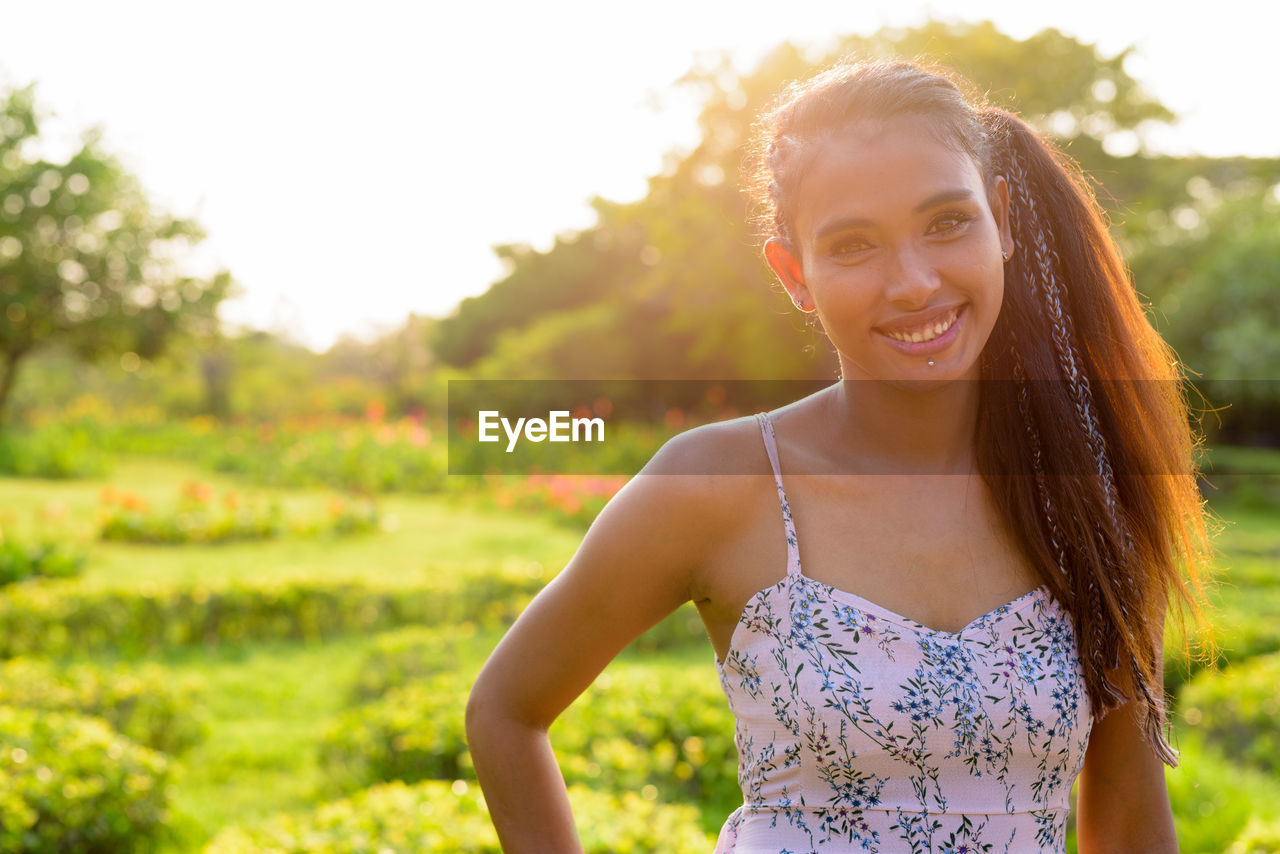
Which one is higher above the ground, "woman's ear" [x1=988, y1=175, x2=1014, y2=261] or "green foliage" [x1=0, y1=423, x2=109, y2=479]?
"woman's ear" [x1=988, y1=175, x2=1014, y2=261]

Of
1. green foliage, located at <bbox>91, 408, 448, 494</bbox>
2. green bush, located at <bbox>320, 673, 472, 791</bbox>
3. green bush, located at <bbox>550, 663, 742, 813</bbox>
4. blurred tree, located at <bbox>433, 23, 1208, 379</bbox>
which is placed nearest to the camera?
green bush, located at <bbox>550, 663, 742, 813</bbox>

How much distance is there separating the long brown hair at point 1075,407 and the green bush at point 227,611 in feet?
18.9

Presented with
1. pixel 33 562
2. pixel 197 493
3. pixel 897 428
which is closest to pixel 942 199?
pixel 897 428

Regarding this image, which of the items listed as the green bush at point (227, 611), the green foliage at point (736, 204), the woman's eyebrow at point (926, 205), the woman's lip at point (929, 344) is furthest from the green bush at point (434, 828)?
the green foliage at point (736, 204)

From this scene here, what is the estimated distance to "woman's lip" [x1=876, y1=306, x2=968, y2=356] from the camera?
1.43 meters

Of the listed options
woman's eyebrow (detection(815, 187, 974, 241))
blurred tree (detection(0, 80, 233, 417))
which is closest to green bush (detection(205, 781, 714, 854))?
woman's eyebrow (detection(815, 187, 974, 241))

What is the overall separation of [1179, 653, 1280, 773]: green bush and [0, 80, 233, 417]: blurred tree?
17088mm

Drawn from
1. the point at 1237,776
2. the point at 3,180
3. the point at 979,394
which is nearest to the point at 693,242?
the point at 3,180

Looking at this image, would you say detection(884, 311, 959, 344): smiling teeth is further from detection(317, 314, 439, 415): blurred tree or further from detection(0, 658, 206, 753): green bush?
detection(317, 314, 439, 415): blurred tree

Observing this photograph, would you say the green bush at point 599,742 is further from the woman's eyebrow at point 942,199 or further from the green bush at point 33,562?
the green bush at point 33,562

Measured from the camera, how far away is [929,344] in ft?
4.71

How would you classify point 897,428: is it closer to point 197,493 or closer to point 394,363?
point 197,493

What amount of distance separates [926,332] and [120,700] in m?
4.78

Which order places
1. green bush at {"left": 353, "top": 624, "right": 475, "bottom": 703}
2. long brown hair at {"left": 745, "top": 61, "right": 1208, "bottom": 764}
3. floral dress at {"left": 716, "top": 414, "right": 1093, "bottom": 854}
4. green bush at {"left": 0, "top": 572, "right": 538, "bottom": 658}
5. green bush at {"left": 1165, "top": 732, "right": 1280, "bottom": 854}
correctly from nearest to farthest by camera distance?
floral dress at {"left": 716, "top": 414, "right": 1093, "bottom": 854} < long brown hair at {"left": 745, "top": 61, "right": 1208, "bottom": 764} < green bush at {"left": 1165, "top": 732, "right": 1280, "bottom": 854} < green bush at {"left": 353, "top": 624, "right": 475, "bottom": 703} < green bush at {"left": 0, "top": 572, "right": 538, "bottom": 658}
